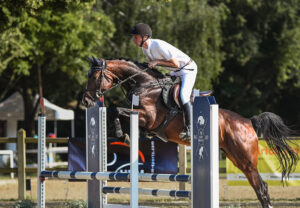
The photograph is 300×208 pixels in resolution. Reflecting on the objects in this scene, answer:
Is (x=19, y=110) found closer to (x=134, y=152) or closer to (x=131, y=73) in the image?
(x=131, y=73)

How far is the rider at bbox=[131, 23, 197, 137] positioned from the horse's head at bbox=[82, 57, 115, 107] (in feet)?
1.70

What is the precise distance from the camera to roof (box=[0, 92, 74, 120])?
19.1 meters

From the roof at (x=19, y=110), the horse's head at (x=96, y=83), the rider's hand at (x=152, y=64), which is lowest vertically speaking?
the horse's head at (x=96, y=83)

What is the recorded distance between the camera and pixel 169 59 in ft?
21.6

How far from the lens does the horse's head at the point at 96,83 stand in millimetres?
6680

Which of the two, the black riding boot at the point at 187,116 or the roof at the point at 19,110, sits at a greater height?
the roof at the point at 19,110

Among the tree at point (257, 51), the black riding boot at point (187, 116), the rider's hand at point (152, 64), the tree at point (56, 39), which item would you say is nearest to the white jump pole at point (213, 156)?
the black riding boot at point (187, 116)

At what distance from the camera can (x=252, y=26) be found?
91.2ft

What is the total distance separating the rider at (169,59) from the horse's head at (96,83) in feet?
1.70

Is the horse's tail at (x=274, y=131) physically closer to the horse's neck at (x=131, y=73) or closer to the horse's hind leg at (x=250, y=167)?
the horse's hind leg at (x=250, y=167)

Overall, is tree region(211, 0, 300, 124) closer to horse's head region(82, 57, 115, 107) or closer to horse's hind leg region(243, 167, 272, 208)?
horse's hind leg region(243, 167, 272, 208)

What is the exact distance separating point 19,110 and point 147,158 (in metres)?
12.5

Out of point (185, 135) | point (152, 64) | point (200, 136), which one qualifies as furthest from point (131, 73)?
point (200, 136)

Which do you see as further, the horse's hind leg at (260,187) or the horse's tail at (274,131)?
the horse's tail at (274,131)
